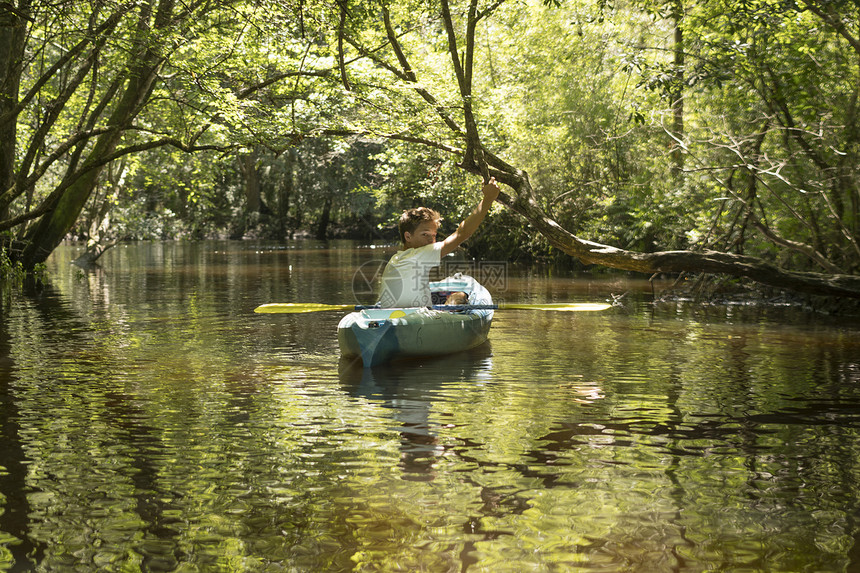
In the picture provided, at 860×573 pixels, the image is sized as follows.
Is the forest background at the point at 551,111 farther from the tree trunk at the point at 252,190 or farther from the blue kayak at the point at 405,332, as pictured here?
the tree trunk at the point at 252,190

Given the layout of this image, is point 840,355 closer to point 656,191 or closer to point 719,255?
point 719,255

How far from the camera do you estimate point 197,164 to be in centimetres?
1977

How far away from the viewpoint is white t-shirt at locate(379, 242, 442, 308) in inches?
315

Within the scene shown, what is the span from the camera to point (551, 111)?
2034 cm

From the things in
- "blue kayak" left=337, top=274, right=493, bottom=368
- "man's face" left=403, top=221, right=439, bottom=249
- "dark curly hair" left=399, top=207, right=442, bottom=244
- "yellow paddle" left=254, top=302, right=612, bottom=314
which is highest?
"dark curly hair" left=399, top=207, right=442, bottom=244

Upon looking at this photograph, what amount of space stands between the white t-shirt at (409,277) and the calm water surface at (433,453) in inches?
27.8

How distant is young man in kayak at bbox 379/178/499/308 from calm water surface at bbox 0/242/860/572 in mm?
746

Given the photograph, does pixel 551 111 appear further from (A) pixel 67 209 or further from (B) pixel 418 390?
(B) pixel 418 390

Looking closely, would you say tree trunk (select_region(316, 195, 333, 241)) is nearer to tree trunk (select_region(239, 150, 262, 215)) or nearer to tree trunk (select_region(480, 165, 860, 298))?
tree trunk (select_region(239, 150, 262, 215))

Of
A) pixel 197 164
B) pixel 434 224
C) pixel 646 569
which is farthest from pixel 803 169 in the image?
pixel 197 164

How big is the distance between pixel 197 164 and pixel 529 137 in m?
7.87

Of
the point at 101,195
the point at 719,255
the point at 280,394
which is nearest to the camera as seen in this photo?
the point at 280,394

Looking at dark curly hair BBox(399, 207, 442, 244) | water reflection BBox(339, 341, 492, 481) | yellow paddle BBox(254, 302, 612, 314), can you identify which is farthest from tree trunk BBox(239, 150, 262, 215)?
water reflection BBox(339, 341, 492, 481)

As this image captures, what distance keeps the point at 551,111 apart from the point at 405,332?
13.8 m
